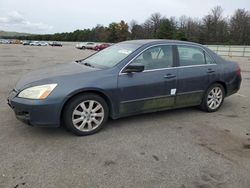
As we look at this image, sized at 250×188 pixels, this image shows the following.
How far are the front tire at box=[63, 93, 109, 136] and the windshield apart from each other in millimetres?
727

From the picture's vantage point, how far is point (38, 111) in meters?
3.80

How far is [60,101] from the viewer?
12.7 feet

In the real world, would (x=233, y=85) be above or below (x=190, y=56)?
below

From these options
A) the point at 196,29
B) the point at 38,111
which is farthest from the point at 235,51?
the point at 38,111

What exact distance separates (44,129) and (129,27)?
305ft

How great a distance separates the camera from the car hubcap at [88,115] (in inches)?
162

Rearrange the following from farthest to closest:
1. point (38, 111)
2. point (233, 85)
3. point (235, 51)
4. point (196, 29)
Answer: point (196, 29)
point (235, 51)
point (233, 85)
point (38, 111)

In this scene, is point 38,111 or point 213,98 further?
point 213,98

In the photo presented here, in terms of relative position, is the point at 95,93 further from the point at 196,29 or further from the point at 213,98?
the point at 196,29

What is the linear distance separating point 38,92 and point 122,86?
4.29ft

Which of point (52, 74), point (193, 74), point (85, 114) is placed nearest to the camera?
point (85, 114)

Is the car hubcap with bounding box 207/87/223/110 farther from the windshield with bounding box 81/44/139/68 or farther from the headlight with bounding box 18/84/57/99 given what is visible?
the headlight with bounding box 18/84/57/99

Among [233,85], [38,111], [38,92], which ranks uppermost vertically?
[38,92]

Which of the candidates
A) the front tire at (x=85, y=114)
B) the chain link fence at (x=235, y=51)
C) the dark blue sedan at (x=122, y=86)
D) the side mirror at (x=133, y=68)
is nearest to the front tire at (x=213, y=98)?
the dark blue sedan at (x=122, y=86)
